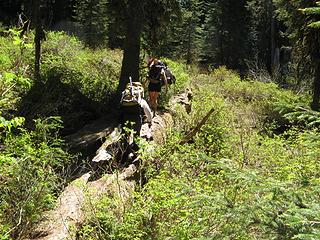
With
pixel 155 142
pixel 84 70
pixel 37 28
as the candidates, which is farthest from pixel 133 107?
pixel 37 28

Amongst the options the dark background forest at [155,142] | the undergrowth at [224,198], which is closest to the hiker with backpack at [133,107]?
the dark background forest at [155,142]

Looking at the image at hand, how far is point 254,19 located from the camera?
42656 millimetres

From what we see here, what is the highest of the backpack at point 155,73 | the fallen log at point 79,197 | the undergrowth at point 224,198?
the backpack at point 155,73

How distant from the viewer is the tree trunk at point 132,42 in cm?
1341

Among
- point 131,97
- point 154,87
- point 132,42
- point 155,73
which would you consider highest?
point 132,42

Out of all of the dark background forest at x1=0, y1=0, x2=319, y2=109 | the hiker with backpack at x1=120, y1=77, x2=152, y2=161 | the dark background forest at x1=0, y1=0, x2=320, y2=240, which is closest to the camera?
the dark background forest at x1=0, y1=0, x2=320, y2=240

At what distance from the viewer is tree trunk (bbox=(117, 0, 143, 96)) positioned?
44.0 ft

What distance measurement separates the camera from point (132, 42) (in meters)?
13.5

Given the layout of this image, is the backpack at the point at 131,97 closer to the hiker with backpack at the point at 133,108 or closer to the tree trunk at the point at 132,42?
the hiker with backpack at the point at 133,108

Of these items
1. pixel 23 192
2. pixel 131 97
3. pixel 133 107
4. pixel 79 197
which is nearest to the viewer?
pixel 23 192

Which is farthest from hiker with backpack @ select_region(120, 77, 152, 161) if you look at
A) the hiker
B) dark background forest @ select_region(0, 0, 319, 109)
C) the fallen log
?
dark background forest @ select_region(0, 0, 319, 109)

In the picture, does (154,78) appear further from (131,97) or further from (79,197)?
(79,197)

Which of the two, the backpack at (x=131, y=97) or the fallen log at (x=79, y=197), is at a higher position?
the backpack at (x=131, y=97)

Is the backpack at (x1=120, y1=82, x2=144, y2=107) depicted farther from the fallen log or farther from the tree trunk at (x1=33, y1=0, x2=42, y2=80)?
the tree trunk at (x1=33, y1=0, x2=42, y2=80)
